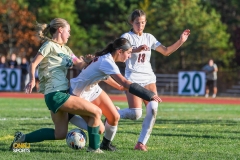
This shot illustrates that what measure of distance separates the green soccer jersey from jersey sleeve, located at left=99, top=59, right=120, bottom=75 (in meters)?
0.55

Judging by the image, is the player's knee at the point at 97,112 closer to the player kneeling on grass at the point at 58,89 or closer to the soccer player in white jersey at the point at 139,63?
the player kneeling on grass at the point at 58,89

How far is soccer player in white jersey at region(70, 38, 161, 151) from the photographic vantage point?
7.42 m

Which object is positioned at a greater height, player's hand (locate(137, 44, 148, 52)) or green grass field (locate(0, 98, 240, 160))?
player's hand (locate(137, 44, 148, 52))

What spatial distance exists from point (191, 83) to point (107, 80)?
22953 mm

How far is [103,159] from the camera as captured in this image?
7105 millimetres

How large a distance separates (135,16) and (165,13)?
3165 cm

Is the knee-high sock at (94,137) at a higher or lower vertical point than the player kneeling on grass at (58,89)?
lower

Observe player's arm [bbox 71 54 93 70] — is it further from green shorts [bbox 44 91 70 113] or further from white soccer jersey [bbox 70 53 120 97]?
green shorts [bbox 44 91 70 113]

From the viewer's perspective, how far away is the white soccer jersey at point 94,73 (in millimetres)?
7547

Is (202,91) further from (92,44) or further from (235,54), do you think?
(92,44)

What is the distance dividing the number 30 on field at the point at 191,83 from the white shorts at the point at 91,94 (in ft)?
73.1

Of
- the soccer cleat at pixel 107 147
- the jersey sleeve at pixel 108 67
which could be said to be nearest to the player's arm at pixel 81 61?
the jersey sleeve at pixel 108 67

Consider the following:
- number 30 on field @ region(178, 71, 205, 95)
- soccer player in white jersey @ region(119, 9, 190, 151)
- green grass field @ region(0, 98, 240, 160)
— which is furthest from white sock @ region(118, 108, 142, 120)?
number 30 on field @ region(178, 71, 205, 95)

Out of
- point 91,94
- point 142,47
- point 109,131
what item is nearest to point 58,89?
point 91,94
